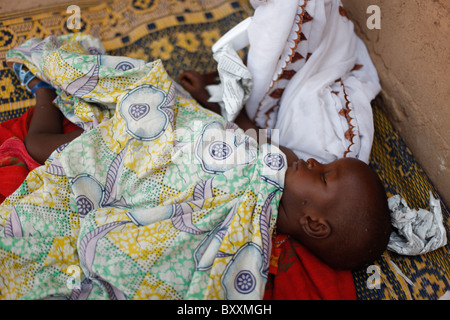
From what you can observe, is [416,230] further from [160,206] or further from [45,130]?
[45,130]

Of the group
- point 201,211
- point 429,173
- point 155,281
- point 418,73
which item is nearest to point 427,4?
point 418,73

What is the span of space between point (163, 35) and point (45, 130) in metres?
0.79

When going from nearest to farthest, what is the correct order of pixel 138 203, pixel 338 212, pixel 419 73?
pixel 338 212, pixel 138 203, pixel 419 73

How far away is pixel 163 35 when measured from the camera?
1983mm

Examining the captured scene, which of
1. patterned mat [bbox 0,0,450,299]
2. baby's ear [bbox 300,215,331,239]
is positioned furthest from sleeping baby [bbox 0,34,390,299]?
patterned mat [bbox 0,0,450,299]


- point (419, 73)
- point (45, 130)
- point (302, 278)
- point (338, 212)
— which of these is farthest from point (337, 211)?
point (45, 130)

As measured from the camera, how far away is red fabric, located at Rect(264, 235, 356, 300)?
1284 mm

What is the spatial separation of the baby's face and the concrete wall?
0.38 metres

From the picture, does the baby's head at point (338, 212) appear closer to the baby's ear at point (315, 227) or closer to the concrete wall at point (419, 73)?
the baby's ear at point (315, 227)

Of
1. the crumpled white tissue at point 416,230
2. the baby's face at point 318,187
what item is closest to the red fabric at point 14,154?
the baby's face at point 318,187

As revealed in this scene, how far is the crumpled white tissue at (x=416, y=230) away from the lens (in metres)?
1.29

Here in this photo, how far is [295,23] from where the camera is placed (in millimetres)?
1481

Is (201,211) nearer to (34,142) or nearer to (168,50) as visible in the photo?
(34,142)
